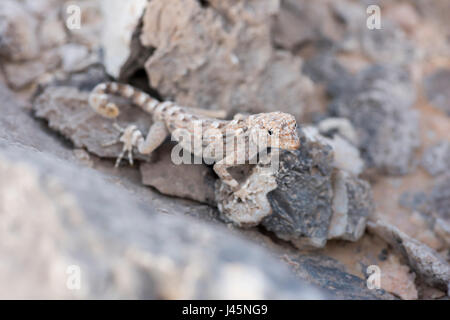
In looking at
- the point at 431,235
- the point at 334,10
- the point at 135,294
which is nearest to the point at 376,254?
the point at 431,235

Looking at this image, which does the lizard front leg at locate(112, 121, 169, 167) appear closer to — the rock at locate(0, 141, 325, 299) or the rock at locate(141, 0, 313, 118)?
the rock at locate(141, 0, 313, 118)

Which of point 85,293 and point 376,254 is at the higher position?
point 85,293

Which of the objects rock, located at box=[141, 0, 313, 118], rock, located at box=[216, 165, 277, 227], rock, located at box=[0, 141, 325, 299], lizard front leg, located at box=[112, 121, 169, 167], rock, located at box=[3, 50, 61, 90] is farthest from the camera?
rock, located at box=[3, 50, 61, 90]

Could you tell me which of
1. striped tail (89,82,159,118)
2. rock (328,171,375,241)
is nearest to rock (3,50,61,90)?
striped tail (89,82,159,118)

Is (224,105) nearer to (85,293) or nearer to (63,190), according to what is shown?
(63,190)

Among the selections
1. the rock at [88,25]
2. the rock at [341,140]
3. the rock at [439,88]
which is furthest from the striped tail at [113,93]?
the rock at [439,88]

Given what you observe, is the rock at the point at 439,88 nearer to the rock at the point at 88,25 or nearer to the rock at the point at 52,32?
the rock at the point at 88,25

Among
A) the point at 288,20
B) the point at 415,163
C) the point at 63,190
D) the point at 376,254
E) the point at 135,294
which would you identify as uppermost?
the point at 288,20
